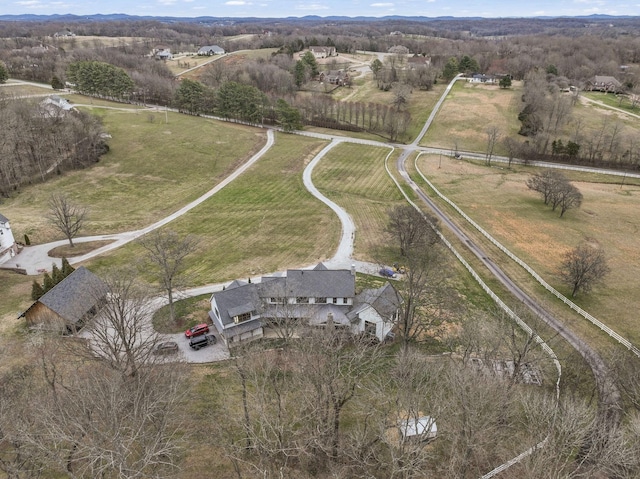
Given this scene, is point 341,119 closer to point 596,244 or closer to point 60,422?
point 596,244

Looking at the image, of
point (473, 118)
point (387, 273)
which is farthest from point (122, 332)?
point (473, 118)

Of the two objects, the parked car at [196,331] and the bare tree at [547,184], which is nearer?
the parked car at [196,331]

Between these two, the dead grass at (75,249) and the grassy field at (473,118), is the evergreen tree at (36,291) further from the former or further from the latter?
the grassy field at (473,118)

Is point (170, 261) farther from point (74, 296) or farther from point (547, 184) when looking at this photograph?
point (547, 184)

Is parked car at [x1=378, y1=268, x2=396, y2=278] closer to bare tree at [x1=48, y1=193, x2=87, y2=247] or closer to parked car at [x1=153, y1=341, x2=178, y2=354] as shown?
parked car at [x1=153, y1=341, x2=178, y2=354]

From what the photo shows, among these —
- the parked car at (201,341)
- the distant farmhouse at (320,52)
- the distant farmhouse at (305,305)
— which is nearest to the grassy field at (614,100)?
the distant farmhouse at (320,52)
